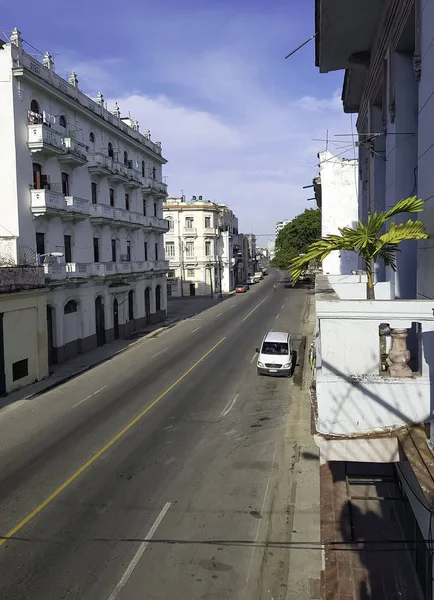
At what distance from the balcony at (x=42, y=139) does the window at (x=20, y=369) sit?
403 inches

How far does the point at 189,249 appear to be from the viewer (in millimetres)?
67875

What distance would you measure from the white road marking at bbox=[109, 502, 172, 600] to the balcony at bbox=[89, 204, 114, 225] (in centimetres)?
2235

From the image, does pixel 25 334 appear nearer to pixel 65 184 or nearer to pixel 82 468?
pixel 65 184

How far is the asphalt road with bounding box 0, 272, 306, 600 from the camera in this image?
851 cm

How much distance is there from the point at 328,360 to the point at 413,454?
1.28m

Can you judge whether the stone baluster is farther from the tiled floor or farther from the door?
the door

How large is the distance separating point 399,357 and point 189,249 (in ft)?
207

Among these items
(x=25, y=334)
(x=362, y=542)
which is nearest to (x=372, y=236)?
(x=362, y=542)

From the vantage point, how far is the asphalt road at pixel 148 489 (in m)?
8.51

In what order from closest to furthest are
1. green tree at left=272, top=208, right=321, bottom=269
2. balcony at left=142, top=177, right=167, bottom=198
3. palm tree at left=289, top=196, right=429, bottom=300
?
1. palm tree at left=289, top=196, right=429, bottom=300
2. balcony at left=142, top=177, right=167, bottom=198
3. green tree at left=272, top=208, right=321, bottom=269

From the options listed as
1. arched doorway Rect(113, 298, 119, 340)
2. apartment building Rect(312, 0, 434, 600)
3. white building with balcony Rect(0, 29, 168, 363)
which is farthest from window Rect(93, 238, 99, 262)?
apartment building Rect(312, 0, 434, 600)

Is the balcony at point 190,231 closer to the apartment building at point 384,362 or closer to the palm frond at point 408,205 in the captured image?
the apartment building at point 384,362

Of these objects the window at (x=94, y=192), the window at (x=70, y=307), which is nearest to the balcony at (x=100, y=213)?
the window at (x=94, y=192)

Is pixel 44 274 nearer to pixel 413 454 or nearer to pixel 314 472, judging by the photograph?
pixel 314 472
